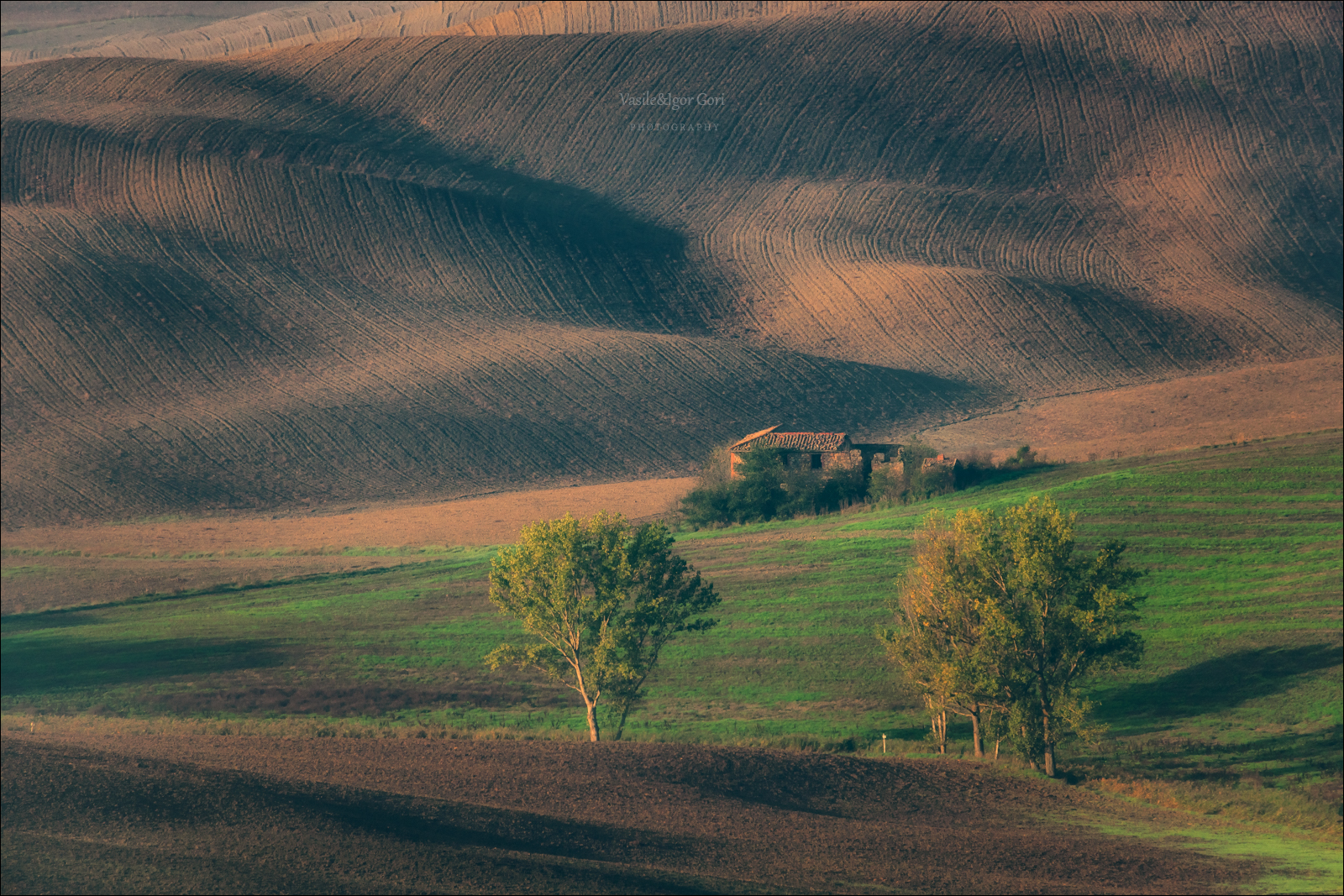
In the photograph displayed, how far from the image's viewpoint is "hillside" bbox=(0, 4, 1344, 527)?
63.0m

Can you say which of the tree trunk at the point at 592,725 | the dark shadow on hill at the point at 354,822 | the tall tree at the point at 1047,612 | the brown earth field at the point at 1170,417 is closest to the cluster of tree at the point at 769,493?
the brown earth field at the point at 1170,417

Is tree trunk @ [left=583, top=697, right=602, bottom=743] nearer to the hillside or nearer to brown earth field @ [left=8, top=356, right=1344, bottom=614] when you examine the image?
brown earth field @ [left=8, top=356, right=1344, bottom=614]

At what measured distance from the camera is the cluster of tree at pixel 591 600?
2767 cm

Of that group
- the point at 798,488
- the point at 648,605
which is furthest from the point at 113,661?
the point at 798,488

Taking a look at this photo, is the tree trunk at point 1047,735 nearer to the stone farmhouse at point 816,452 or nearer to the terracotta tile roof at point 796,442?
the stone farmhouse at point 816,452

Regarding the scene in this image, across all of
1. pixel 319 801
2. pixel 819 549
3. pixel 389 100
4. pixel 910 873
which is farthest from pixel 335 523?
pixel 389 100

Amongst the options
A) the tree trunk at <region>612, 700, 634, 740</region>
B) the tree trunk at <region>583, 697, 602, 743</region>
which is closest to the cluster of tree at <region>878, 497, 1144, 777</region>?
the tree trunk at <region>612, 700, 634, 740</region>

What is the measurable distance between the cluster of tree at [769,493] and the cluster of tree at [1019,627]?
1675cm

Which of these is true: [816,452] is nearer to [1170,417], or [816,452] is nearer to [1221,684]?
[1221,684]

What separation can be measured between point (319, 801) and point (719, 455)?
31.0 metres

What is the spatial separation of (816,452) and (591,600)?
21.1m

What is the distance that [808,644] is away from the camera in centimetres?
3450

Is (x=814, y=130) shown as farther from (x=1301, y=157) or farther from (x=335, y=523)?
(x=335, y=523)

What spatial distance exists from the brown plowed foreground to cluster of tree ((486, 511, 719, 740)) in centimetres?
311
